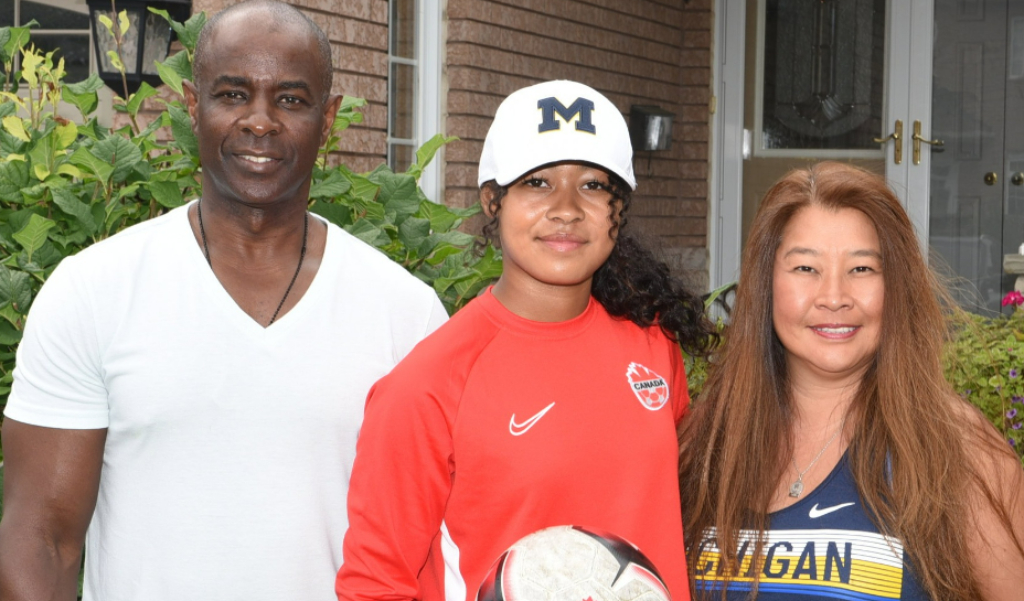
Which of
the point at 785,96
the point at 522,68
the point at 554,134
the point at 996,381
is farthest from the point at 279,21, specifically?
the point at 785,96

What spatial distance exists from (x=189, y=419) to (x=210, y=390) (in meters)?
0.06

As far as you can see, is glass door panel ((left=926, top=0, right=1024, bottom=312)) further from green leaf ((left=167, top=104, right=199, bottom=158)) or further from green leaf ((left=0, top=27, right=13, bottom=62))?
green leaf ((left=0, top=27, right=13, bottom=62))

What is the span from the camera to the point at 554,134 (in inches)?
86.4

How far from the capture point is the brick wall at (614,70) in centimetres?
628

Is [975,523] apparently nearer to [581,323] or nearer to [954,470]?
[954,470]

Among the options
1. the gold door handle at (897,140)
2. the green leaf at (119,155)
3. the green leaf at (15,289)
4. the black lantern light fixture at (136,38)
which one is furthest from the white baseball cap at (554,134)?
the gold door handle at (897,140)

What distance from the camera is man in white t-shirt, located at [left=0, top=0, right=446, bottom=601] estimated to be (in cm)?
199

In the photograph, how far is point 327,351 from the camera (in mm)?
2121

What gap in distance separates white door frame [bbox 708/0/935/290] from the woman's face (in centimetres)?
570

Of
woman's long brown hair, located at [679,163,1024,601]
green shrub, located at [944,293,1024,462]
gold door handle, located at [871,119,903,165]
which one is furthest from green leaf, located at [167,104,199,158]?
gold door handle, located at [871,119,903,165]

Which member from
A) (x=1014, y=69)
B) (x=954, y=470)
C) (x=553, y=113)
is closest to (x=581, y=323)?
(x=553, y=113)

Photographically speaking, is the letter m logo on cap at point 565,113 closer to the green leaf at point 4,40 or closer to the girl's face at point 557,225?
the girl's face at point 557,225

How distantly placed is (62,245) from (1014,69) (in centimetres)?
680

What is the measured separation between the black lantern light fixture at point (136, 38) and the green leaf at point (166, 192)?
2.54 metres
